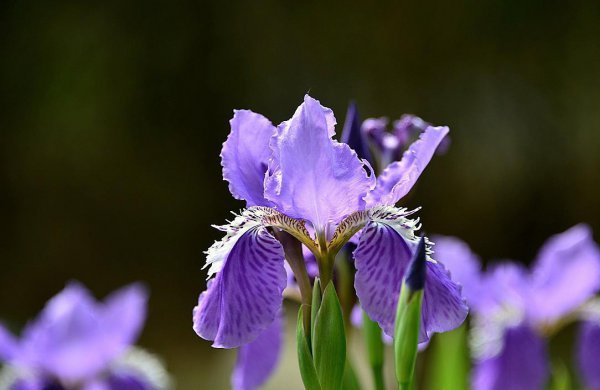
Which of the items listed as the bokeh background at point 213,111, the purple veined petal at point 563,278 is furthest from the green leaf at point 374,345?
the bokeh background at point 213,111

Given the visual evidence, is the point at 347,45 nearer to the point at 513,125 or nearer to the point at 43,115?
the point at 513,125

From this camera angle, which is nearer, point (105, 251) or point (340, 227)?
point (340, 227)

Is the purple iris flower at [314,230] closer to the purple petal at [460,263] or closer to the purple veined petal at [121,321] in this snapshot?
the purple petal at [460,263]

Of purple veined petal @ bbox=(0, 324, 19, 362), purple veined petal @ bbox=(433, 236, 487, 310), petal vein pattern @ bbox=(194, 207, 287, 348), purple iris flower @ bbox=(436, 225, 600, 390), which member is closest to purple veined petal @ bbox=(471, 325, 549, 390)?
purple iris flower @ bbox=(436, 225, 600, 390)

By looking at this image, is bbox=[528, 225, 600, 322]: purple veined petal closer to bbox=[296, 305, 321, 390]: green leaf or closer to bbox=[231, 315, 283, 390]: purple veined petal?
bbox=[231, 315, 283, 390]: purple veined petal

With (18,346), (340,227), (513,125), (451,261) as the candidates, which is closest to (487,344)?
(451,261)

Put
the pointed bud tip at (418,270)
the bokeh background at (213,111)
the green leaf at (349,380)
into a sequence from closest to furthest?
the pointed bud tip at (418,270)
the green leaf at (349,380)
the bokeh background at (213,111)

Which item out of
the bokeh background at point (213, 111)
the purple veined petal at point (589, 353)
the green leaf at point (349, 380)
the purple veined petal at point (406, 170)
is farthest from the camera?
the bokeh background at point (213, 111)
